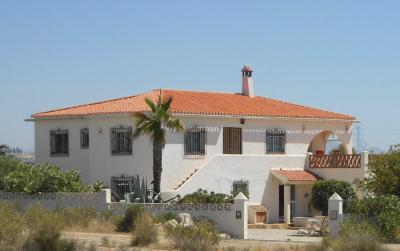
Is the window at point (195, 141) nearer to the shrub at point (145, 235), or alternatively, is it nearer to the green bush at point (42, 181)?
the green bush at point (42, 181)

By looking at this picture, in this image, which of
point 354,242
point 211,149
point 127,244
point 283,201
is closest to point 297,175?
point 283,201

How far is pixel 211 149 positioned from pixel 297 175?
4.80m

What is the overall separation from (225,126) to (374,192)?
10356 millimetres

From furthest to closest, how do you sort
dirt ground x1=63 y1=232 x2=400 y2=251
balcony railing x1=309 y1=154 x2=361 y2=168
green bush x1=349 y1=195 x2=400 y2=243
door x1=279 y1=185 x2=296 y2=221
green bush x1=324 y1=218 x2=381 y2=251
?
door x1=279 y1=185 x2=296 y2=221 < balcony railing x1=309 y1=154 x2=361 y2=168 < green bush x1=349 y1=195 x2=400 y2=243 < dirt ground x1=63 y1=232 x2=400 y2=251 < green bush x1=324 y1=218 x2=381 y2=251

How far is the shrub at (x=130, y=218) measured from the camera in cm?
3616

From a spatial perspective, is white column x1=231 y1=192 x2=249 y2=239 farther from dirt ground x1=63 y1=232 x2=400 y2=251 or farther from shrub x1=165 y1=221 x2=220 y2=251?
shrub x1=165 y1=221 x2=220 y2=251

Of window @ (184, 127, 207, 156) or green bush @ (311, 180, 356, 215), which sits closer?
green bush @ (311, 180, 356, 215)

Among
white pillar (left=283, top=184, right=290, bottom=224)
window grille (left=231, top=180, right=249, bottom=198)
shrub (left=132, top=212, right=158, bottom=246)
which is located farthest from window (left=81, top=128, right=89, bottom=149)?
shrub (left=132, top=212, right=158, bottom=246)

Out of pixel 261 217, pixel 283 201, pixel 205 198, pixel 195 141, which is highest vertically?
pixel 195 141

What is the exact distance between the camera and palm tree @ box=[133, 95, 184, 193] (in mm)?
40938

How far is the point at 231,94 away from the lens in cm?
5203

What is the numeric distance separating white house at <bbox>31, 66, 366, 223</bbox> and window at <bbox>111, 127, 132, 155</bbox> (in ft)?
0.16

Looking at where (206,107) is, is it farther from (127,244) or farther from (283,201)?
(127,244)

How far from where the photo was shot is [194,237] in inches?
1121
